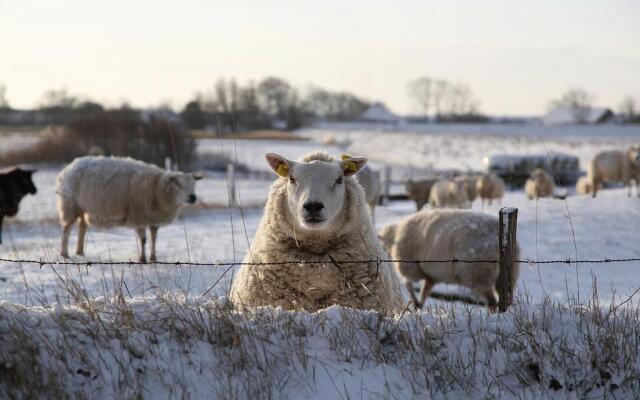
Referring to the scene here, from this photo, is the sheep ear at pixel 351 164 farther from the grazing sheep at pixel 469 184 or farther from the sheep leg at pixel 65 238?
the grazing sheep at pixel 469 184

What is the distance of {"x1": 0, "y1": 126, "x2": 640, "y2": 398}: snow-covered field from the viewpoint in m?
3.03

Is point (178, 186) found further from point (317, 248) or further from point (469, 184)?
point (469, 184)

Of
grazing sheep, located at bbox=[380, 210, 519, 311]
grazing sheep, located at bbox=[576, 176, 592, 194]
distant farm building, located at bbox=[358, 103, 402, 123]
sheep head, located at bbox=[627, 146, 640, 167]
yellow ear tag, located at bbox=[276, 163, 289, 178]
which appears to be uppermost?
distant farm building, located at bbox=[358, 103, 402, 123]

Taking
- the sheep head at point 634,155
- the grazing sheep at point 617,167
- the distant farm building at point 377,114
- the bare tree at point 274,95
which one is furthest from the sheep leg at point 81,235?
the distant farm building at point 377,114

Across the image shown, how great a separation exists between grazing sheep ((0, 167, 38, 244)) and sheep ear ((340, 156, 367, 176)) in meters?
9.75

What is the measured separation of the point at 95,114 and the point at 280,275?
95.3ft

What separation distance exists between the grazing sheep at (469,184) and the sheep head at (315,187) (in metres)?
13.6

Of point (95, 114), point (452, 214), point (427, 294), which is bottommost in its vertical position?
point (427, 294)

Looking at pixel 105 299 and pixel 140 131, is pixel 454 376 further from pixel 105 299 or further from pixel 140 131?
pixel 140 131

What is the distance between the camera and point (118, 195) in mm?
11719

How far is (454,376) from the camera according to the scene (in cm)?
305

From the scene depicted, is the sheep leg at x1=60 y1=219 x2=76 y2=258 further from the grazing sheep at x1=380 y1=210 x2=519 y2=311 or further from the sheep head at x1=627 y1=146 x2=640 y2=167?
the sheep head at x1=627 y1=146 x2=640 y2=167

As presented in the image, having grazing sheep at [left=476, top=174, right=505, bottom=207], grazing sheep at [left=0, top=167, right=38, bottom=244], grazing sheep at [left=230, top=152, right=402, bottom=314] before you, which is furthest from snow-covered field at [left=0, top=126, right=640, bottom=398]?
grazing sheep at [left=476, top=174, right=505, bottom=207]

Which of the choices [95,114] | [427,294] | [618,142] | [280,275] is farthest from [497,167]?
[280,275]
